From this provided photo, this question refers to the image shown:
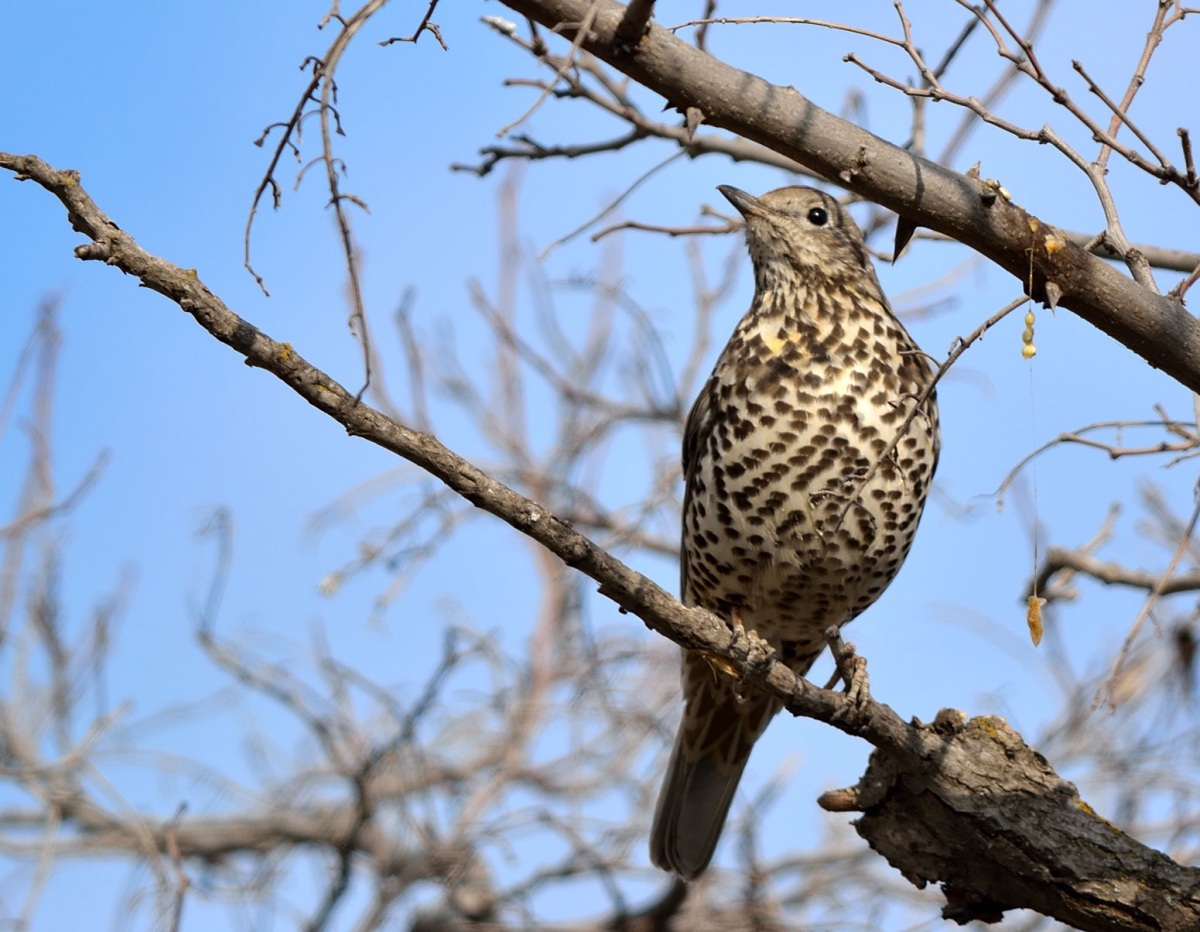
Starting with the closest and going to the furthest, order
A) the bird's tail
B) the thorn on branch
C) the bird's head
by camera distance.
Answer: the thorn on branch
the bird's head
the bird's tail

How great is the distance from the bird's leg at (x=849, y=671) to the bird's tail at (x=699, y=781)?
96cm

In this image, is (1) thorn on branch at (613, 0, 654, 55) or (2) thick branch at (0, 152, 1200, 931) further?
(2) thick branch at (0, 152, 1200, 931)

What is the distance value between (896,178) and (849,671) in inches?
75.1

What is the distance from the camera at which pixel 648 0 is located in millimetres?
2910

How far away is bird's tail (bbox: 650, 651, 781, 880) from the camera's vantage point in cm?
559

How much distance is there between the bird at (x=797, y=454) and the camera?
4773 millimetres

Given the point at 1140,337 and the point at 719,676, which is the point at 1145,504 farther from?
the point at 1140,337

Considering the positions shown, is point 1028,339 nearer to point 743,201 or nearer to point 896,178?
point 896,178

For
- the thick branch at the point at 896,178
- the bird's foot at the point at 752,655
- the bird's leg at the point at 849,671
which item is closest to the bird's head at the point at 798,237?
the bird's leg at the point at 849,671

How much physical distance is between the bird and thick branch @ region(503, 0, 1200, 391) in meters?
1.28

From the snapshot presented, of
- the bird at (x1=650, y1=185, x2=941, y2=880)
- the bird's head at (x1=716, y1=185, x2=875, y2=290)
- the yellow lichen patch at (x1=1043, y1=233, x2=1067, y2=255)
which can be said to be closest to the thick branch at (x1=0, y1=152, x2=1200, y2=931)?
the bird at (x1=650, y1=185, x2=941, y2=880)

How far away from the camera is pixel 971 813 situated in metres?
4.26

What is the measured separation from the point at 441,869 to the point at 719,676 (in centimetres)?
185

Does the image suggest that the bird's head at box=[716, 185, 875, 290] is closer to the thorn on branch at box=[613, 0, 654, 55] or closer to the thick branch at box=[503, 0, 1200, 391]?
the thick branch at box=[503, 0, 1200, 391]
